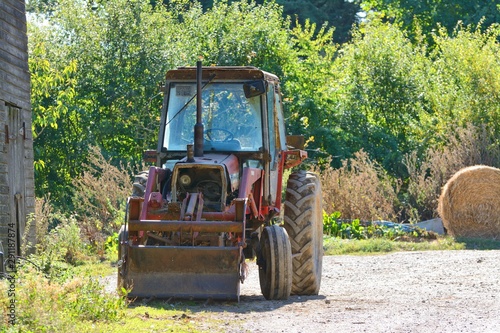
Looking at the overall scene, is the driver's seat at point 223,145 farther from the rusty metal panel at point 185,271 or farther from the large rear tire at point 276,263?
the rusty metal panel at point 185,271

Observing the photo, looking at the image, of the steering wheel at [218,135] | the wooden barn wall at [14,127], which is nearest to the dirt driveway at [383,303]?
the steering wheel at [218,135]

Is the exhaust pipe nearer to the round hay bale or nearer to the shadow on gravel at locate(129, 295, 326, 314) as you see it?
the shadow on gravel at locate(129, 295, 326, 314)

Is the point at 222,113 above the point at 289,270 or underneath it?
above

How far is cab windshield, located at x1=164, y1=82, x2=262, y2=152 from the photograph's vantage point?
39.2ft

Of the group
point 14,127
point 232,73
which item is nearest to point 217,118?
point 232,73

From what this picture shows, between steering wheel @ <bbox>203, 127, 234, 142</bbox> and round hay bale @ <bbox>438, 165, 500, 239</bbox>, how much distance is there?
9.74m

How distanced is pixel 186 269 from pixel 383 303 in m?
2.17

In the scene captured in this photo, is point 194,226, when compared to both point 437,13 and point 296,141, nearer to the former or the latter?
point 296,141

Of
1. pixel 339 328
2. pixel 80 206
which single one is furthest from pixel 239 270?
pixel 80 206

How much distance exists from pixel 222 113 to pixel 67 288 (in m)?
3.22

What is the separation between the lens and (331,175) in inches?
858

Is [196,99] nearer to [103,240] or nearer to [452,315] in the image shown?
[452,315]

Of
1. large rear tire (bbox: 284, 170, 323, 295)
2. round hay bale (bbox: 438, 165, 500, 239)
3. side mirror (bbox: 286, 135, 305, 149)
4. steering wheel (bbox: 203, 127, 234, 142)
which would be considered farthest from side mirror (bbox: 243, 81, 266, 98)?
round hay bale (bbox: 438, 165, 500, 239)

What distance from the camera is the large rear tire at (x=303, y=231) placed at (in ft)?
39.1
